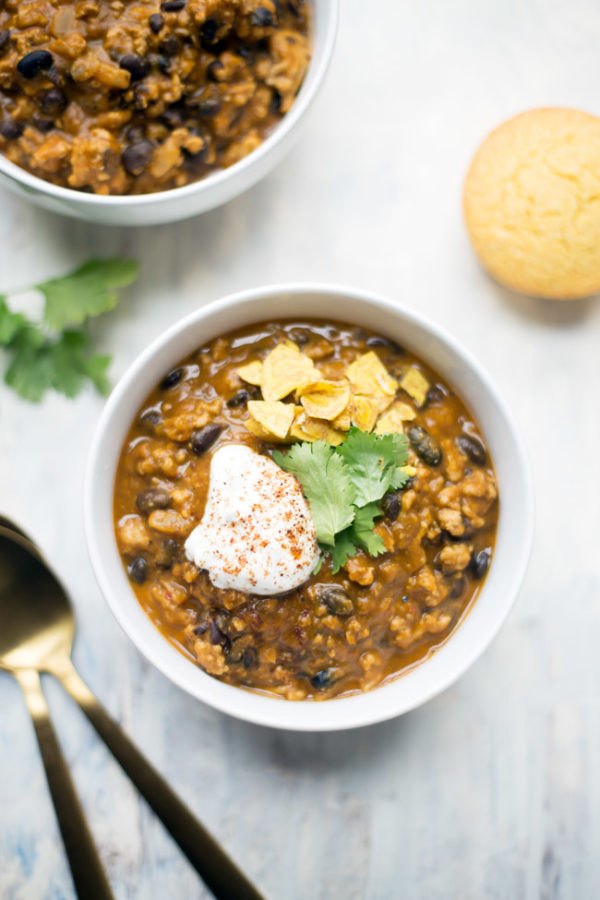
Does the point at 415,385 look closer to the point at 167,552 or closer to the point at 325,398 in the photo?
the point at 325,398

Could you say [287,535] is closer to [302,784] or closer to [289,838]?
[302,784]

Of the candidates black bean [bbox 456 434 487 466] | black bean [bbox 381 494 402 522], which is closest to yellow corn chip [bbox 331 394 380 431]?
black bean [bbox 381 494 402 522]

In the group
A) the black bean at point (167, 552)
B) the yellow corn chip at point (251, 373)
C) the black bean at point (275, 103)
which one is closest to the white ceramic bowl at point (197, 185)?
the black bean at point (275, 103)

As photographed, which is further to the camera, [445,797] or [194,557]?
[445,797]

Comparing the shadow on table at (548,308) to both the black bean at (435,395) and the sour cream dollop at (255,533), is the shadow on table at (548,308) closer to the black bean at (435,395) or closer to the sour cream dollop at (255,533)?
the black bean at (435,395)

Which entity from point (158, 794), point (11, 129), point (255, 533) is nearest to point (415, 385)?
point (255, 533)

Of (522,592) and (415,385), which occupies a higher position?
(415,385)

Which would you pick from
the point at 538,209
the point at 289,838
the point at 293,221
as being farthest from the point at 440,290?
the point at 289,838
